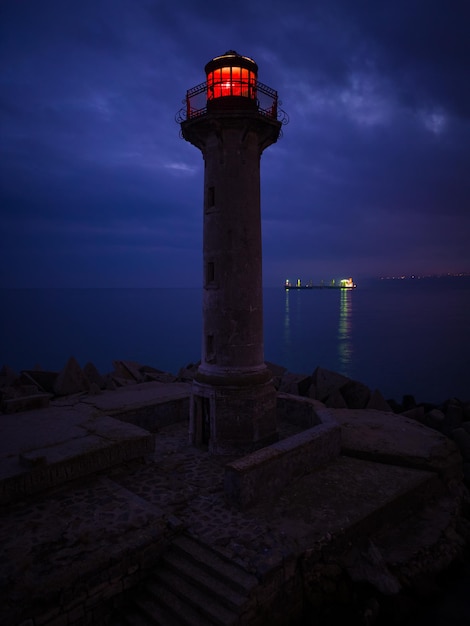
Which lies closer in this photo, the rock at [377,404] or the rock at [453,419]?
the rock at [453,419]

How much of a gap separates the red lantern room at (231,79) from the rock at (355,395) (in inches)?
389

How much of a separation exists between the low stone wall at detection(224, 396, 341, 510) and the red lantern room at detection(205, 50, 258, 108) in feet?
25.8

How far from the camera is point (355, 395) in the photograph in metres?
14.3

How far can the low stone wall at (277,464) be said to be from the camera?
22.3 feet

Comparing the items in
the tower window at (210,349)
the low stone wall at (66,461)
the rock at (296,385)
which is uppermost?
the tower window at (210,349)

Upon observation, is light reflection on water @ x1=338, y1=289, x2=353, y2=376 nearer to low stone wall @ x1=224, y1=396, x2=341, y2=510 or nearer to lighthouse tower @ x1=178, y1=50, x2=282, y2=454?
lighthouse tower @ x1=178, y1=50, x2=282, y2=454

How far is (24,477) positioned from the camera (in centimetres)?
643

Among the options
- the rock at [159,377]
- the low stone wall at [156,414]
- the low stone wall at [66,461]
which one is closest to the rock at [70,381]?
the rock at [159,377]

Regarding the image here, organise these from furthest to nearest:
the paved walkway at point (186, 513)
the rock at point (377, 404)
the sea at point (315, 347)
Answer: the sea at point (315, 347) → the rock at point (377, 404) → the paved walkway at point (186, 513)

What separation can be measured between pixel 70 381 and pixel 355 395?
990 cm

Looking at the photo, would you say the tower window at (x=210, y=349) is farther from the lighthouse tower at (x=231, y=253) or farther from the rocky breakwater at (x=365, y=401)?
the rocky breakwater at (x=365, y=401)

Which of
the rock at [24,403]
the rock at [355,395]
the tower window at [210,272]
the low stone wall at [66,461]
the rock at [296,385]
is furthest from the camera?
the rock at [296,385]

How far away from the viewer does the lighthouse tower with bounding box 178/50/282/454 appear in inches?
384

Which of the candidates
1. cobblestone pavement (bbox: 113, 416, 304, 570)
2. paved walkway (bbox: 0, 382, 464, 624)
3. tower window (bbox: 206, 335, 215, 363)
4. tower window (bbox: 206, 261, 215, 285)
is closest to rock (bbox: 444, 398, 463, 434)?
paved walkway (bbox: 0, 382, 464, 624)
